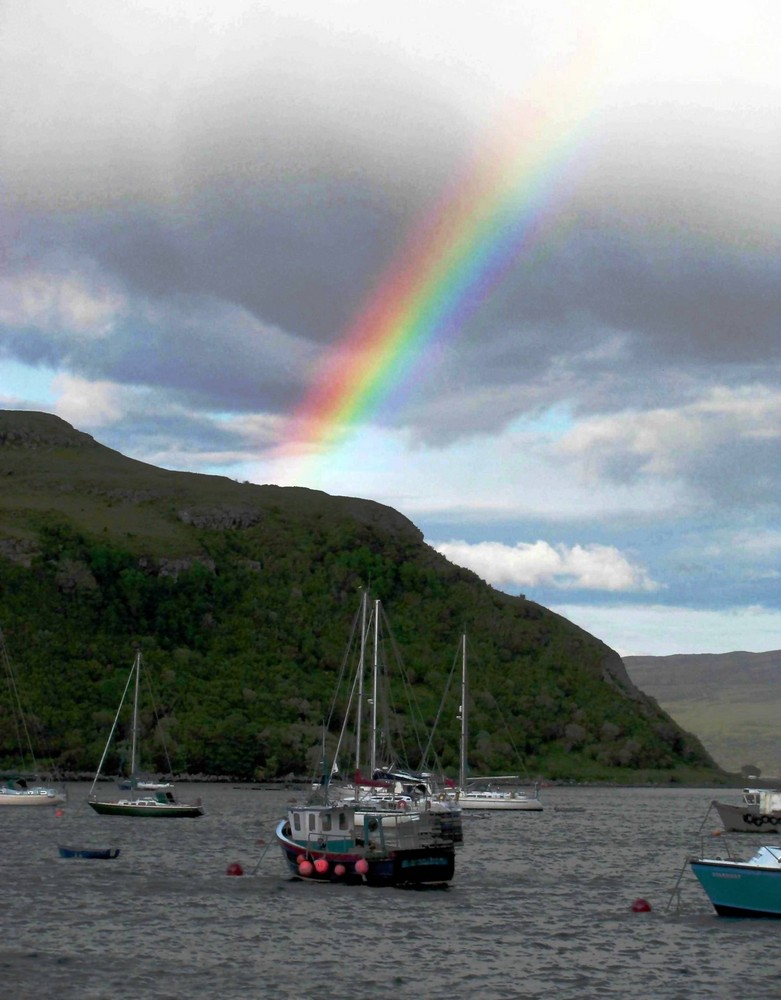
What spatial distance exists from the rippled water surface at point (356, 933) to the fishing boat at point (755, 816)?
27258 mm

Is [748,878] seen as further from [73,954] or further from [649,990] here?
[73,954]

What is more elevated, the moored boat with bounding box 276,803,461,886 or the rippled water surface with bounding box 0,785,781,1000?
the moored boat with bounding box 276,803,461,886

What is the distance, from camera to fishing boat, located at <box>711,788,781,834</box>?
13400cm

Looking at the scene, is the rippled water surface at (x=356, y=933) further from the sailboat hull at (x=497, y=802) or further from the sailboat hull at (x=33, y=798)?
the sailboat hull at (x=497, y=802)

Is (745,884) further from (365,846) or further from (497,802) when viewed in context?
(497,802)

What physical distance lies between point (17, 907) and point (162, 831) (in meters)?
60.3

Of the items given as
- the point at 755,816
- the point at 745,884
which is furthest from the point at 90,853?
the point at 755,816

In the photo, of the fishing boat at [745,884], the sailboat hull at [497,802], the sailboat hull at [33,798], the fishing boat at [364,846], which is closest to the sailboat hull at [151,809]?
Answer: the sailboat hull at [33,798]

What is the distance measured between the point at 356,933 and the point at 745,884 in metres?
17.1

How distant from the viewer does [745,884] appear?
66.3 metres

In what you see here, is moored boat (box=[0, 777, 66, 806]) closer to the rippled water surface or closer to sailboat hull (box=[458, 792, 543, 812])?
sailboat hull (box=[458, 792, 543, 812])

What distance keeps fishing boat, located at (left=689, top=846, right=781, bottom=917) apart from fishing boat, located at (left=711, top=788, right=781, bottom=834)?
6618 centimetres

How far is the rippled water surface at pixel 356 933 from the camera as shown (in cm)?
5338

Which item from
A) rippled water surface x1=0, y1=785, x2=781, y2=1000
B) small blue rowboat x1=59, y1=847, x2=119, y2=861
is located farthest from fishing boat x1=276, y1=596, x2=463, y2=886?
small blue rowboat x1=59, y1=847, x2=119, y2=861
